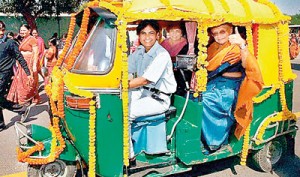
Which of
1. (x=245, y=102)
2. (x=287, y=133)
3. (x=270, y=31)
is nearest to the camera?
→ (x=245, y=102)

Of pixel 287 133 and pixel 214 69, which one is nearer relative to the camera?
pixel 214 69

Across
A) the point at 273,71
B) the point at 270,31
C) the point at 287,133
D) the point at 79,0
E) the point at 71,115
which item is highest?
the point at 79,0

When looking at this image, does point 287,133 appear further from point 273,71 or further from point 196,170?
point 196,170

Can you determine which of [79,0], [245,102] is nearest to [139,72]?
[245,102]

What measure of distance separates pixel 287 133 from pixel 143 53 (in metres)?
2.08

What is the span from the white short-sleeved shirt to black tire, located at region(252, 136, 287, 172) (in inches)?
58.8

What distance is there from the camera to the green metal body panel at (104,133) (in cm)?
333

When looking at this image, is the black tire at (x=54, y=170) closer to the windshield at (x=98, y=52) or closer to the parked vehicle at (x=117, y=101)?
the parked vehicle at (x=117, y=101)

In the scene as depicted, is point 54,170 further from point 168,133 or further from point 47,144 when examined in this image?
point 168,133

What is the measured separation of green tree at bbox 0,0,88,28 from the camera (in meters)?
25.6

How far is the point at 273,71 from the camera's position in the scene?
167 inches

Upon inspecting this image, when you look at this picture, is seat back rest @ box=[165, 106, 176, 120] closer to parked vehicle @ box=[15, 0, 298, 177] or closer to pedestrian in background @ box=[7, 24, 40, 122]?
parked vehicle @ box=[15, 0, 298, 177]

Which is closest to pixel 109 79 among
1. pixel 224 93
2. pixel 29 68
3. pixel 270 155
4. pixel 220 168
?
pixel 224 93

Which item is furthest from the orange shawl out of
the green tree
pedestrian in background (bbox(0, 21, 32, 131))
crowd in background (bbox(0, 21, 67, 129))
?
the green tree
